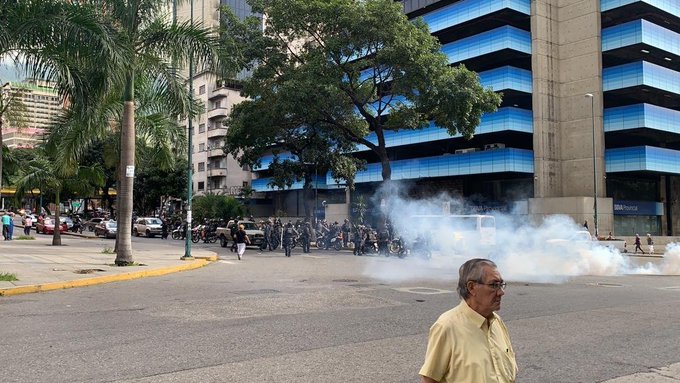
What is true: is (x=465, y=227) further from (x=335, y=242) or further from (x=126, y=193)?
(x=126, y=193)

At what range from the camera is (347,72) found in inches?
1126

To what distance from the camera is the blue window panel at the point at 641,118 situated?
38197mm

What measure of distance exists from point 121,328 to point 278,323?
2.26 metres

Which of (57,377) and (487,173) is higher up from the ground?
(487,173)

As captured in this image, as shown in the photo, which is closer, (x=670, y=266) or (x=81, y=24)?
(x=81, y=24)

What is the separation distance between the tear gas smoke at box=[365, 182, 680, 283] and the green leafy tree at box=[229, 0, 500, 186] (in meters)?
6.76

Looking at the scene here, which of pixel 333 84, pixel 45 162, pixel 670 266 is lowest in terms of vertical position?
pixel 670 266

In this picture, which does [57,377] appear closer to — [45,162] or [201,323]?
[201,323]

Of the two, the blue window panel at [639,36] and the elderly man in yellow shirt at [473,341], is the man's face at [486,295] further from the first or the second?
the blue window panel at [639,36]

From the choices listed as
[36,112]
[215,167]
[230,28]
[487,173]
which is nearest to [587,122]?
[487,173]

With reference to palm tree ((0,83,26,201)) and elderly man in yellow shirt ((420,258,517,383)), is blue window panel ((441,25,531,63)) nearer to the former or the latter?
palm tree ((0,83,26,201))

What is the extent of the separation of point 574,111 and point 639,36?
6.77 metres

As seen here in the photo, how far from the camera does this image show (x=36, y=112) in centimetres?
2153

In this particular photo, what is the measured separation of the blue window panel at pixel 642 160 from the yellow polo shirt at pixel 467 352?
41333 mm
